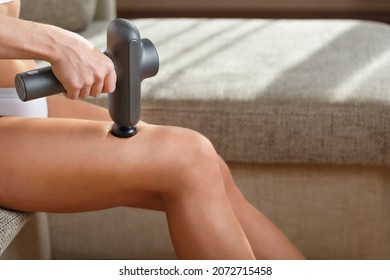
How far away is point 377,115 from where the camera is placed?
146 centimetres

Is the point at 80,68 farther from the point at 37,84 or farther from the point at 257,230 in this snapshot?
the point at 257,230

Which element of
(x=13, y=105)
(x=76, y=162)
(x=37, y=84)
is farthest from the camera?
(x=13, y=105)

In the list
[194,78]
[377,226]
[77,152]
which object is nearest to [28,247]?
[194,78]

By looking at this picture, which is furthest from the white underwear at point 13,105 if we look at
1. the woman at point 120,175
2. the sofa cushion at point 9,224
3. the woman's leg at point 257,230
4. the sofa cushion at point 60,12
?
the sofa cushion at point 60,12

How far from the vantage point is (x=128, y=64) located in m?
0.97

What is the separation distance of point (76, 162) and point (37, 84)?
0.55 ft

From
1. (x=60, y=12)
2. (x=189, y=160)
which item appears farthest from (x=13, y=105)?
(x=60, y=12)

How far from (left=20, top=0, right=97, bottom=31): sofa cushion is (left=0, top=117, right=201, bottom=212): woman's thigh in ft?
2.70

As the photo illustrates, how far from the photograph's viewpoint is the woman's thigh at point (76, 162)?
1048mm

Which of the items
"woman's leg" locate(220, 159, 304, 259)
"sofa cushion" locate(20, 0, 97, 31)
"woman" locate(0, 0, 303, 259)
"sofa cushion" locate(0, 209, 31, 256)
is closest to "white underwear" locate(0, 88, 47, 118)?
"woman" locate(0, 0, 303, 259)

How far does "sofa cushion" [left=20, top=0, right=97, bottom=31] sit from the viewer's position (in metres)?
1.85

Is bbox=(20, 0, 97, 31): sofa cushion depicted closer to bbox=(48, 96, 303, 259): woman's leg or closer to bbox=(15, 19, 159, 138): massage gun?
bbox=(48, 96, 303, 259): woman's leg

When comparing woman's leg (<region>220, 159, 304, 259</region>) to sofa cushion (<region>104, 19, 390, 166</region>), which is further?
sofa cushion (<region>104, 19, 390, 166</region>)

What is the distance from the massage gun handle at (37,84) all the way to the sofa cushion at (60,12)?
0.96m
